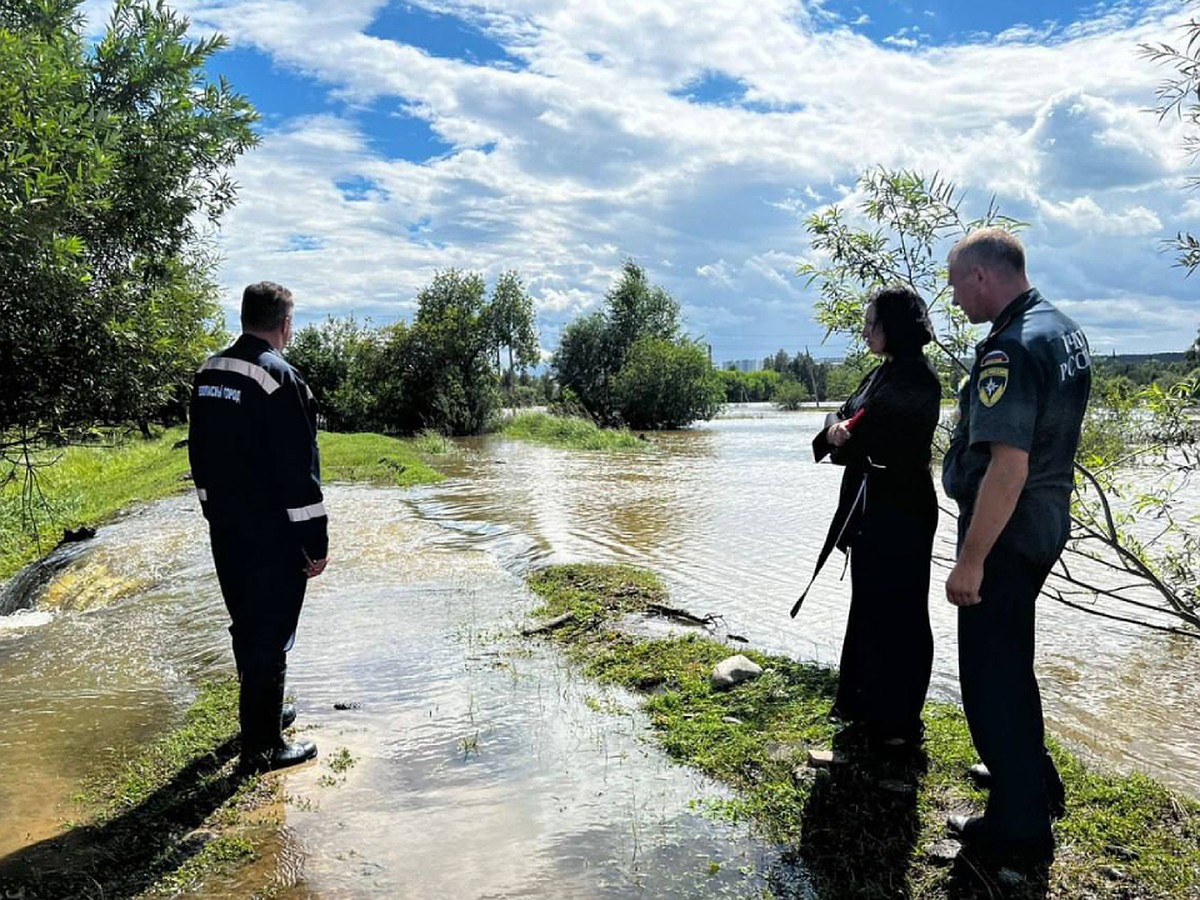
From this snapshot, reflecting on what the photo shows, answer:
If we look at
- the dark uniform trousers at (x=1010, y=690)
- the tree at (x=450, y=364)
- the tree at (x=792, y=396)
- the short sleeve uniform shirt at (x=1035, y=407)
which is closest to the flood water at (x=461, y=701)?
the dark uniform trousers at (x=1010, y=690)

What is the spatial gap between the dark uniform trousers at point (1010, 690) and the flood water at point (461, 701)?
853 mm

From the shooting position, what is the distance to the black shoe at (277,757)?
168 inches

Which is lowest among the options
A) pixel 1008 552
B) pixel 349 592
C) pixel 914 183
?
pixel 349 592

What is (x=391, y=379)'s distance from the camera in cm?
4397

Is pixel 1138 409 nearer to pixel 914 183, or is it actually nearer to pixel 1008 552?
pixel 914 183

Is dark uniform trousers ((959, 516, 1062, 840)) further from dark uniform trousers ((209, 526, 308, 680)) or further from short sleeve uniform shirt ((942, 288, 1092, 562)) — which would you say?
dark uniform trousers ((209, 526, 308, 680))

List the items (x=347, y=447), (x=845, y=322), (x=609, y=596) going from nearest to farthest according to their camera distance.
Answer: (x=845, y=322) → (x=609, y=596) → (x=347, y=447)

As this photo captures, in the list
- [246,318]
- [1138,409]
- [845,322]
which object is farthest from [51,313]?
[1138,409]

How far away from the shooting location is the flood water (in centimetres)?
347

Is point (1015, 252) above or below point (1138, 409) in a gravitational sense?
above

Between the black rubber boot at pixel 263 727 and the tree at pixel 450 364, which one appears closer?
the black rubber boot at pixel 263 727

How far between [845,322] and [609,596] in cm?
340

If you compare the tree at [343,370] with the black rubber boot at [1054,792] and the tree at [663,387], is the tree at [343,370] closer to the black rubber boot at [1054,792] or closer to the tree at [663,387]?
the tree at [663,387]

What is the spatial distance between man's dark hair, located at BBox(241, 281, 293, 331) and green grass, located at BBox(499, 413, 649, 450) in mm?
30410
